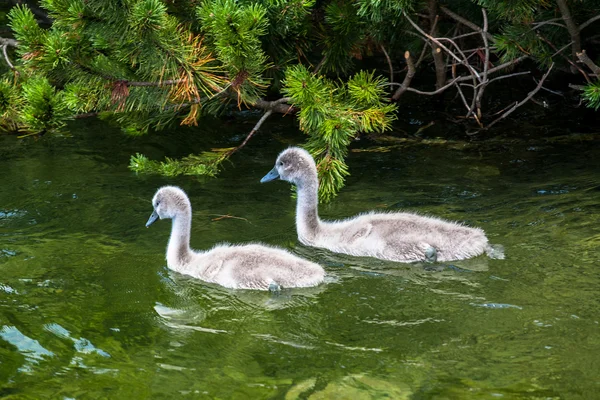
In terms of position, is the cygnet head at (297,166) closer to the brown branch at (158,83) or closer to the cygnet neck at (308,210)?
the cygnet neck at (308,210)

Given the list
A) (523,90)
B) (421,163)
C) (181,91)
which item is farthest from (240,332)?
(523,90)

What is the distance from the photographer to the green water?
5215mm

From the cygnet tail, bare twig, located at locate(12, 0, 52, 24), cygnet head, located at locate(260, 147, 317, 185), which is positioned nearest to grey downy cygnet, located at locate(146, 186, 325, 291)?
cygnet head, located at locate(260, 147, 317, 185)

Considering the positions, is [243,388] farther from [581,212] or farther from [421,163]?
[421,163]

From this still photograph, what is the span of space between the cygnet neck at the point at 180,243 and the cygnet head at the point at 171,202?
0.11 feet

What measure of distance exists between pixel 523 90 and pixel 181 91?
6463 mm

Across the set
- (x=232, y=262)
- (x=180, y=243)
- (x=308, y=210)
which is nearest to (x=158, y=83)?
(x=180, y=243)

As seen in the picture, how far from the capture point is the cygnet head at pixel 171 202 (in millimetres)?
7383

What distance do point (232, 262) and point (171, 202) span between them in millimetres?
898

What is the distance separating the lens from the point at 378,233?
7320 mm

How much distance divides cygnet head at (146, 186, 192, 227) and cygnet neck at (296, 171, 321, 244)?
1032 millimetres

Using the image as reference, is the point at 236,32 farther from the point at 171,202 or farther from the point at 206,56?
the point at 171,202

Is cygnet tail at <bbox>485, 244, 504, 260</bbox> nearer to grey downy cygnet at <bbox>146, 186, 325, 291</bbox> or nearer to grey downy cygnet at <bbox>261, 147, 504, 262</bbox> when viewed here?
grey downy cygnet at <bbox>261, 147, 504, 262</bbox>

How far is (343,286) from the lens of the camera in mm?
6699
